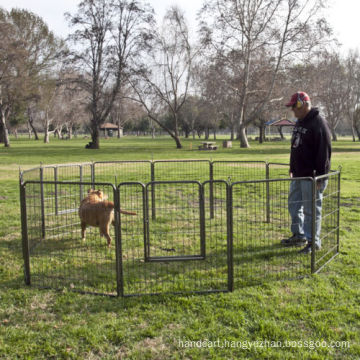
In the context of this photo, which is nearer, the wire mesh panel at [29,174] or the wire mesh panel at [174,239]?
the wire mesh panel at [174,239]

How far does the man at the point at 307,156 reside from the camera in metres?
5.30

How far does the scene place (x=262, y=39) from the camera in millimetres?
33469

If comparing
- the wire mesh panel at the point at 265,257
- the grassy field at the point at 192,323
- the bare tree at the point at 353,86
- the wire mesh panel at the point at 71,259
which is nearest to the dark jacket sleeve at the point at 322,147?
the wire mesh panel at the point at 265,257

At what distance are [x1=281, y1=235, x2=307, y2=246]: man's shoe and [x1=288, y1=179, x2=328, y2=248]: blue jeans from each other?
71 mm

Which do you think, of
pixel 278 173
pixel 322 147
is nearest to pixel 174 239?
pixel 322 147

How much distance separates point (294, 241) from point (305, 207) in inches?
29.7

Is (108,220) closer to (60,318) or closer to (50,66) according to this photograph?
(60,318)

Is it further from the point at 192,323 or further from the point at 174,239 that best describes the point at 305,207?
the point at 192,323

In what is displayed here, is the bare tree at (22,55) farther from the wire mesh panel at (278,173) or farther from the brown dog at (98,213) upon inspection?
the brown dog at (98,213)

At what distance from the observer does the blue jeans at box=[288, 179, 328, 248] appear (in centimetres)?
528

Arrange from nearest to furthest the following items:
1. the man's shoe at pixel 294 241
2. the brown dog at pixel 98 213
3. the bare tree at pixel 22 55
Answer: the brown dog at pixel 98 213, the man's shoe at pixel 294 241, the bare tree at pixel 22 55

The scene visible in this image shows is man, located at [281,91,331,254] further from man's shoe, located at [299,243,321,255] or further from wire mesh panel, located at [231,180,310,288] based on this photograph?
wire mesh panel, located at [231,180,310,288]

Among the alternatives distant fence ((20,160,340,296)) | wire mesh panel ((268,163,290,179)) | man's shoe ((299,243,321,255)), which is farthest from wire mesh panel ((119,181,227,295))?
wire mesh panel ((268,163,290,179))

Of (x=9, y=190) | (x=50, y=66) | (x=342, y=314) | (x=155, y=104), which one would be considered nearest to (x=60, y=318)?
(x=342, y=314)
